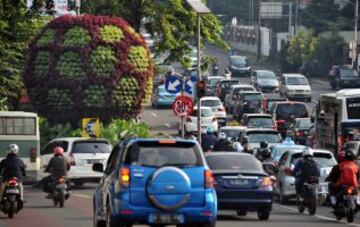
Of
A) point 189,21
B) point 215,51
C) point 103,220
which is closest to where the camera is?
point 103,220

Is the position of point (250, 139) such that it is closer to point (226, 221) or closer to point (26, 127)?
point (26, 127)

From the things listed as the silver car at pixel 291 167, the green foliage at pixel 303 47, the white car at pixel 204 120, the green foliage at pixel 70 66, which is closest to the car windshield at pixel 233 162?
the silver car at pixel 291 167

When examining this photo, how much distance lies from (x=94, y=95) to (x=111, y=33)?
7.30ft

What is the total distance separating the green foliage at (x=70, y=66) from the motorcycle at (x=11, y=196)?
761 inches

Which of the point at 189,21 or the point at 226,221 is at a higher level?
the point at 189,21

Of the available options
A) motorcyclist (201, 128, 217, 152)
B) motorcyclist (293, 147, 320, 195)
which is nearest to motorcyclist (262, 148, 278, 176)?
motorcyclist (201, 128, 217, 152)

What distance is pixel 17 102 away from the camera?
5800 centimetres

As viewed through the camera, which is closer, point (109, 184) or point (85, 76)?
point (109, 184)

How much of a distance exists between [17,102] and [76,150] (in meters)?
17.1

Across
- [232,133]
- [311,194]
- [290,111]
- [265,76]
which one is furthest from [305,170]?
[265,76]

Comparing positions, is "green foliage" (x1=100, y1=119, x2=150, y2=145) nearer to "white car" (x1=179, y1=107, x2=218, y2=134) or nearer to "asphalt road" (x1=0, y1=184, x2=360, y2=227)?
"asphalt road" (x1=0, y1=184, x2=360, y2=227)

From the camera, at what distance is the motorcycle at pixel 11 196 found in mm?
30234

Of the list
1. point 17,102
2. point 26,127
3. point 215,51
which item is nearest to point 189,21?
point 17,102

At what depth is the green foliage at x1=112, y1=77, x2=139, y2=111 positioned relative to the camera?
5019cm
